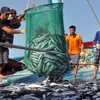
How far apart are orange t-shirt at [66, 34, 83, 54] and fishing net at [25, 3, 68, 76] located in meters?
2.48

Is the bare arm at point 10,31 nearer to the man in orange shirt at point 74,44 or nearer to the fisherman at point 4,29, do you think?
the fisherman at point 4,29

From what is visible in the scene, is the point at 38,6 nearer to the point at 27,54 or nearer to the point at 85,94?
the point at 27,54

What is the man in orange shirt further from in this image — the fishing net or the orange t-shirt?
the fishing net

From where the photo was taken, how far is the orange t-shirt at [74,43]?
914 cm

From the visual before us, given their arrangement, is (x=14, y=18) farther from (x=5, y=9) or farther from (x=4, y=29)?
(x=4, y=29)

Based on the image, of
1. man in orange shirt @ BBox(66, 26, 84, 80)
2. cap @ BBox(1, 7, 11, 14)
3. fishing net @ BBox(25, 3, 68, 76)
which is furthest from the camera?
man in orange shirt @ BBox(66, 26, 84, 80)

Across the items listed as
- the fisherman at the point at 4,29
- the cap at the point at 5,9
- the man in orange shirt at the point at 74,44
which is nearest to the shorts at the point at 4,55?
the fisherman at the point at 4,29

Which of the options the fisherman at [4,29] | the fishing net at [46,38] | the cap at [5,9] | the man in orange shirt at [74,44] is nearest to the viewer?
the fishing net at [46,38]

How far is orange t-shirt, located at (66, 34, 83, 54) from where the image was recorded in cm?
914

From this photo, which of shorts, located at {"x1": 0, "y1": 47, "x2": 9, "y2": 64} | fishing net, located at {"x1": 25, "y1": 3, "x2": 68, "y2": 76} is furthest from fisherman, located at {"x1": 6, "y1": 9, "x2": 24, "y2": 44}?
fishing net, located at {"x1": 25, "y1": 3, "x2": 68, "y2": 76}

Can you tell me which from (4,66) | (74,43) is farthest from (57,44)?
(74,43)

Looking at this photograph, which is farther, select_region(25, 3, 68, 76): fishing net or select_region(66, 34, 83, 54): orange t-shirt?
select_region(66, 34, 83, 54): orange t-shirt

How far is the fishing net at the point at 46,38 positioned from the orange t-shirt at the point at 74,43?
2.48 metres

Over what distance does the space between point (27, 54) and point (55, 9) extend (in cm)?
98
